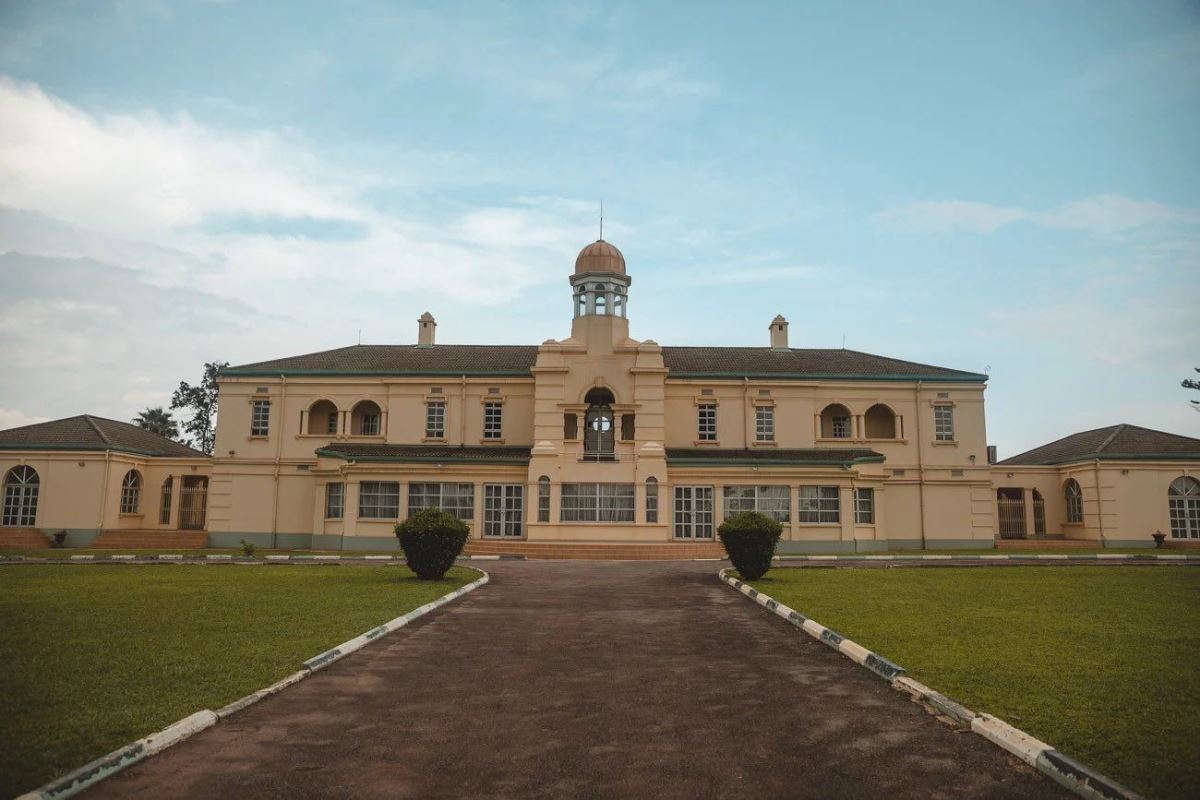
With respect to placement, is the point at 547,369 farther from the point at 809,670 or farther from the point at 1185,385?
the point at 809,670

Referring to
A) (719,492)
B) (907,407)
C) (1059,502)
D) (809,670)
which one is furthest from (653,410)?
(809,670)

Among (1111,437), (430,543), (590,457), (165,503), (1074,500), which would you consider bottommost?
(430,543)

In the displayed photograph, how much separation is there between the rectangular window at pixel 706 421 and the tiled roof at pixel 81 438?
2470cm

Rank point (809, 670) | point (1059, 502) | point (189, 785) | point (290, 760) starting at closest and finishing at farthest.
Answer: point (189, 785) < point (290, 760) < point (809, 670) < point (1059, 502)

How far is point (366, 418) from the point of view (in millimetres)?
38688

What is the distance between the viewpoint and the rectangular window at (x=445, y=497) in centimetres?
3359

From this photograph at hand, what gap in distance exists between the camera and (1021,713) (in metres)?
7.21

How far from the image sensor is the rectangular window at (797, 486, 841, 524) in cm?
3325

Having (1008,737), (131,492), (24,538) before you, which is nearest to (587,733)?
(1008,737)

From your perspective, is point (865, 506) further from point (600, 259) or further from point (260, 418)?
point (260, 418)

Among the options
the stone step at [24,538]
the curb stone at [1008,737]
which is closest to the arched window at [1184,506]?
the curb stone at [1008,737]

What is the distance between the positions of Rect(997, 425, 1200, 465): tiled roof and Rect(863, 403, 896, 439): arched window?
873 cm

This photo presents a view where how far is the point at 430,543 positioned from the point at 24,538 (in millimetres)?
26080

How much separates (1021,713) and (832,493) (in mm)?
26833
